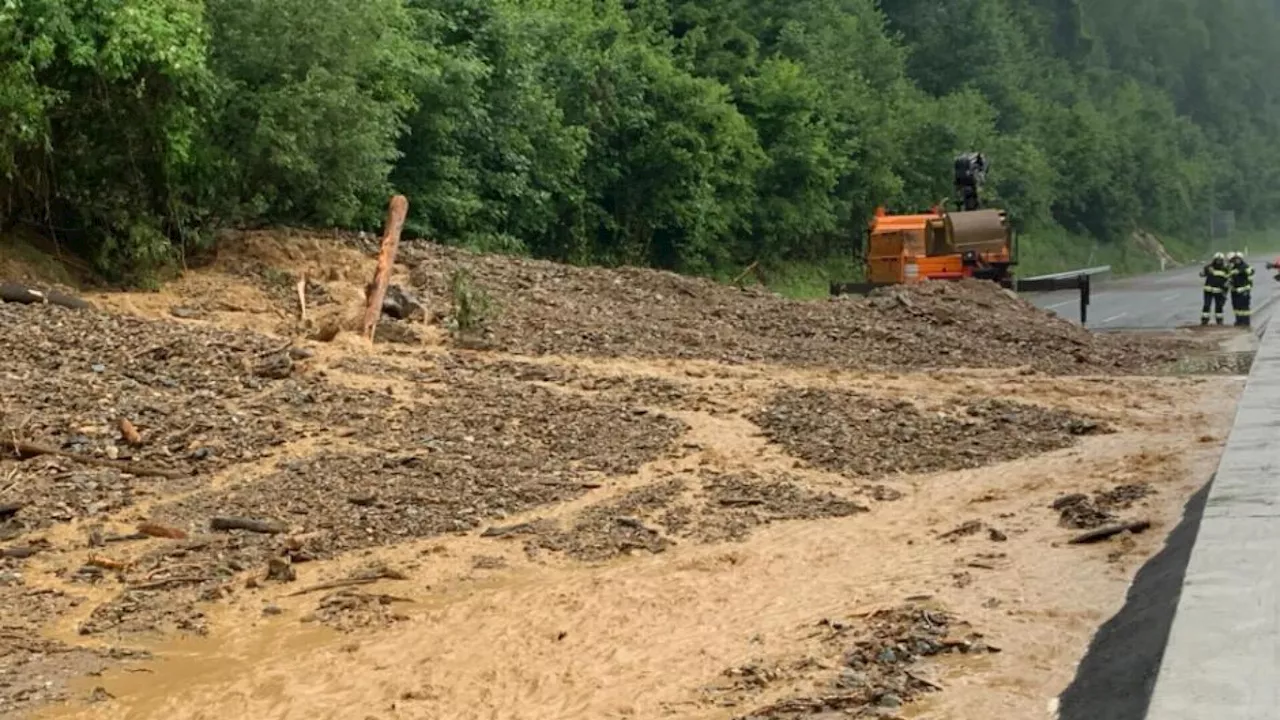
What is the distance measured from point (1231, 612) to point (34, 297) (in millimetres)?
13837

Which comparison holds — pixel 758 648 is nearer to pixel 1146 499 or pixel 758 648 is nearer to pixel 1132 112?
pixel 1146 499

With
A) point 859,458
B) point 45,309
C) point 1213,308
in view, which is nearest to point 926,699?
point 859,458

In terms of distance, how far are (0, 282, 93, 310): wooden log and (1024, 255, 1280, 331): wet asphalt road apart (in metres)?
21.4

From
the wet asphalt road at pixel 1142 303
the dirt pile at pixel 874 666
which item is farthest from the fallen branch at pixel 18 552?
the wet asphalt road at pixel 1142 303

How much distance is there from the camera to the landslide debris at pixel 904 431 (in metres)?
13.9

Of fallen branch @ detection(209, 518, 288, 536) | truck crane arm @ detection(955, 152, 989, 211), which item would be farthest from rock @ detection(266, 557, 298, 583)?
truck crane arm @ detection(955, 152, 989, 211)

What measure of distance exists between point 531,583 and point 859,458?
463 centimetres

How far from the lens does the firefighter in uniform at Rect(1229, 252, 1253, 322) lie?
2861 cm

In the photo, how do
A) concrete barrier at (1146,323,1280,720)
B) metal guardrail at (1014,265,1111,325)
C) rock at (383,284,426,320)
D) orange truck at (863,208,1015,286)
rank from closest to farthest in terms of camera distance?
concrete barrier at (1146,323,1280,720) → rock at (383,284,426,320) → orange truck at (863,208,1015,286) → metal guardrail at (1014,265,1111,325)

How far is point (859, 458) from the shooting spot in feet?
45.5

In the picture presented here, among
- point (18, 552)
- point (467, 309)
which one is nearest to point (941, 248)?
point (467, 309)

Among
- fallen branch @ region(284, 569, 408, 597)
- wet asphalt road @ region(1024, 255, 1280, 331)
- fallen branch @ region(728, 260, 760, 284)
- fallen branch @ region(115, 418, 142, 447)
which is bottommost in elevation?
wet asphalt road @ region(1024, 255, 1280, 331)

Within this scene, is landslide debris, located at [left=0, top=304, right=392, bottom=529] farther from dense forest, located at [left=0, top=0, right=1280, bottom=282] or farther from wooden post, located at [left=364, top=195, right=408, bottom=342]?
dense forest, located at [left=0, top=0, right=1280, bottom=282]

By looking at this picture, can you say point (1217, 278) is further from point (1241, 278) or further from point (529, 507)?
point (529, 507)
